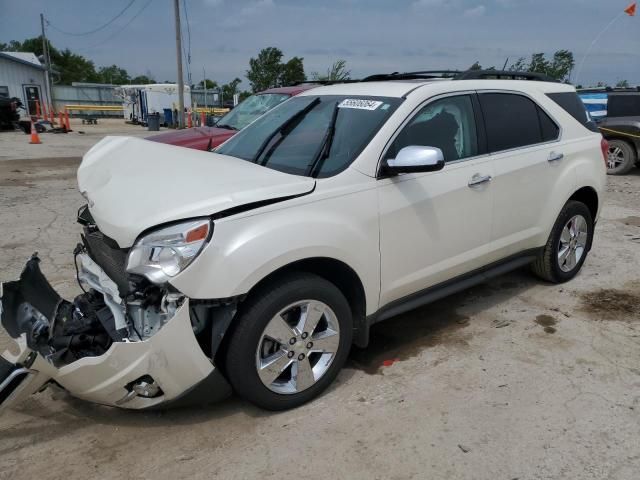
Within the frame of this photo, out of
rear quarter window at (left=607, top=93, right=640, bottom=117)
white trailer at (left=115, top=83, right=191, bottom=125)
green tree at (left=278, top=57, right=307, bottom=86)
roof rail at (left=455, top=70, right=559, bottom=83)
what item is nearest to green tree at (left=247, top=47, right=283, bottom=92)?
green tree at (left=278, top=57, right=307, bottom=86)

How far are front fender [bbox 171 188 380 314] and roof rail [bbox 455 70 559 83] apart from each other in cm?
151

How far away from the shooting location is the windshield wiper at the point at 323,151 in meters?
3.06

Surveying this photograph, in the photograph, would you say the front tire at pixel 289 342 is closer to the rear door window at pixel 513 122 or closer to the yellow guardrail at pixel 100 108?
the rear door window at pixel 513 122

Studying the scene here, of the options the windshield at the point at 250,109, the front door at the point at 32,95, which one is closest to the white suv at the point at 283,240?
the windshield at the point at 250,109

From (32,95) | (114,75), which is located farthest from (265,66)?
(114,75)

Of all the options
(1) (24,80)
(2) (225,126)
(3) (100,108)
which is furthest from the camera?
(1) (24,80)

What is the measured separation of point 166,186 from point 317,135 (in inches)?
41.7

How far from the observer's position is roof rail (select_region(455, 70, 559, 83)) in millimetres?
3925

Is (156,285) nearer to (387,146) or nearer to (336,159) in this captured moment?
(336,159)

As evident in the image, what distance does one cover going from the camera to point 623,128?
10.6 meters

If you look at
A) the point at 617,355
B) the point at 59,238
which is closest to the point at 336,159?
the point at 617,355

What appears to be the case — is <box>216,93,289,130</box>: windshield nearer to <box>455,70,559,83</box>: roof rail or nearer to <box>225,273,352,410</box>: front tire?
<box>455,70,559,83</box>: roof rail

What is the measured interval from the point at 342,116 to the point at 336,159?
1.51ft

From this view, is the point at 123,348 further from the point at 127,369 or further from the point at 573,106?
the point at 573,106
